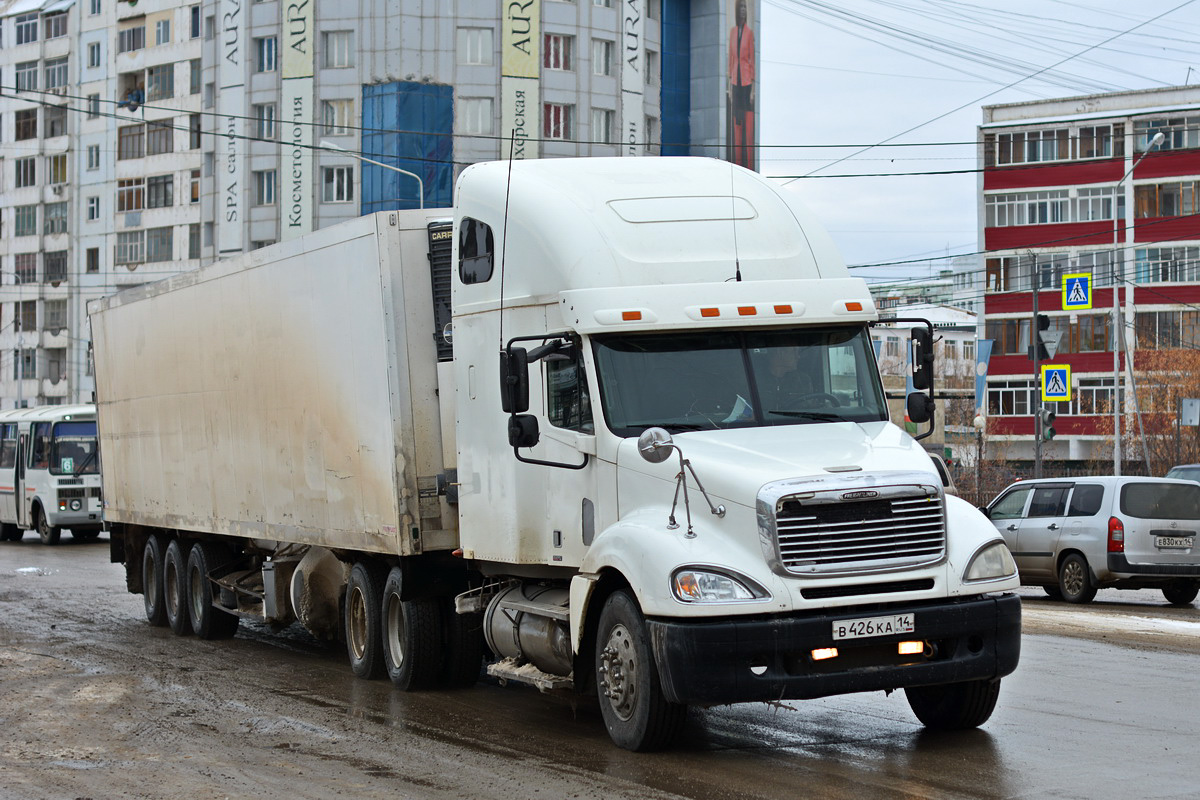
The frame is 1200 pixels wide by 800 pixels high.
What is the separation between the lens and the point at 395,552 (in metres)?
12.1

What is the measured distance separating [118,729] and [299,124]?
6162 centimetres

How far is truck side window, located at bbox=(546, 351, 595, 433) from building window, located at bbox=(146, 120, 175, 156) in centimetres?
8453

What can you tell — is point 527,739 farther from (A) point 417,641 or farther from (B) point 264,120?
(B) point 264,120

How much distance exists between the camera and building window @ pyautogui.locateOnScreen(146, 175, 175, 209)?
298 feet

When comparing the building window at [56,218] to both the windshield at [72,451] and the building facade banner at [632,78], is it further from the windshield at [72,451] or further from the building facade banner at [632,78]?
the windshield at [72,451]

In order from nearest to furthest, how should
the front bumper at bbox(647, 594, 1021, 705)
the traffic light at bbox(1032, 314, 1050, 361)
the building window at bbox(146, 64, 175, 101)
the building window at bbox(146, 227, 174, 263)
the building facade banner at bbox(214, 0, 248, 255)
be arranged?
the front bumper at bbox(647, 594, 1021, 705), the traffic light at bbox(1032, 314, 1050, 361), the building facade banner at bbox(214, 0, 248, 255), the building window at bbox(146, 64, 175, 101), the building window at bbox(146, 227, 174, 263)

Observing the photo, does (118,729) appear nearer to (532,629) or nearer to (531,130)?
(532,629)

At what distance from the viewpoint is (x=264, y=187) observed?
73.2 metres

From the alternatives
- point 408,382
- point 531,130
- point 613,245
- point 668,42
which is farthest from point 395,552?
point 668,42

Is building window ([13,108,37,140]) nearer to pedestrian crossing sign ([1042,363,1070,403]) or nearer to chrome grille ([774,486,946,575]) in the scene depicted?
pedestrian crossing sign ([1042,363,1070,403])

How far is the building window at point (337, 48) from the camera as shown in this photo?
68438 mm

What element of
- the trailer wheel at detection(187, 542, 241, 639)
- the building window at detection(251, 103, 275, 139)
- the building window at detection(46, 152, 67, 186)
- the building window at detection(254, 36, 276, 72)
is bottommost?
the trailer wheel at detection(187, 542, 241, 639)

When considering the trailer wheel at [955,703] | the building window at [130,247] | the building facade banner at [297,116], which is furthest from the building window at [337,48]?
the trailer wheel at [955,703]

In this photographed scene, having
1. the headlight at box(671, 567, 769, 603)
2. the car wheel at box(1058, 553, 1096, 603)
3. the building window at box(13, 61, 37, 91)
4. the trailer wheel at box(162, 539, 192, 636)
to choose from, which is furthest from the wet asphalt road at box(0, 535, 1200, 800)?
the building window at box(13, 61, 37, 91)
